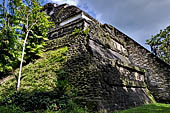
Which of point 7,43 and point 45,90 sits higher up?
point 7,43

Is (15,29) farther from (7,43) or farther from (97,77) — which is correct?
(97,77)

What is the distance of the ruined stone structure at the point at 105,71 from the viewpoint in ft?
17.9

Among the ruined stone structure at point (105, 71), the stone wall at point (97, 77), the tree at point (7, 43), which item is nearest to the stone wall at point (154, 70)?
the ruined stone structure at point (105, 71)

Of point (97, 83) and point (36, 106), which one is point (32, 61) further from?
point (97, 83)

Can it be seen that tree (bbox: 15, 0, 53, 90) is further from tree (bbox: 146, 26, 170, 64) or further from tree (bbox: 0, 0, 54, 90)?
tree (bbox: 146, 26, 170, 64)

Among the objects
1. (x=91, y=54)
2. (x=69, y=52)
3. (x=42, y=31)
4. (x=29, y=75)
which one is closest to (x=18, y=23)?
(x=42, y=31)

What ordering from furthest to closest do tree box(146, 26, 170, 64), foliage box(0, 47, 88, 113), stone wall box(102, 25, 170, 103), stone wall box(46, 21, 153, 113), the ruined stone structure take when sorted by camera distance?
tree box(146, 26, 170, 64)
stone wall box(102, 25, 170, 103)
the ruined stone structure
stone wall box(46, 21, 153, 113)
foliage box(0, 47, 88, 113)

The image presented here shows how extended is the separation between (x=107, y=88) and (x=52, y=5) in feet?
43.4

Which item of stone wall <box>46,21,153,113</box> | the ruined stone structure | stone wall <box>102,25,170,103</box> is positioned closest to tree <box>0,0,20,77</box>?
the ruined stone structure

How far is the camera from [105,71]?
6.12 meters

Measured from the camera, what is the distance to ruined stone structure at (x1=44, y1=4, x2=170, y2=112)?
546cm

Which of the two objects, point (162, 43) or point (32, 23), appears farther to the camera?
point (162, 43)

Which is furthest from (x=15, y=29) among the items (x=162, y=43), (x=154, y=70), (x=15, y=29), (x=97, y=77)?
(x=162, y=43)

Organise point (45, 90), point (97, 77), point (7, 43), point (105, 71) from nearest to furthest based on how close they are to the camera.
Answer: point (97, 77)
point (45, 90)
point (105, 71)
point (7, 43)
